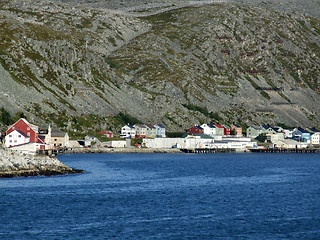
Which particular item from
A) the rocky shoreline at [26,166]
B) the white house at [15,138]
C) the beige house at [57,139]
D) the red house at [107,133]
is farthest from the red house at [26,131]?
the rocky shoreline at [26,166]

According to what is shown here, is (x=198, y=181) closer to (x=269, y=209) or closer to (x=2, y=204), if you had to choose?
(x=269, y=209)

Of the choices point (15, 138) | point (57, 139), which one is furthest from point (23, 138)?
point (57, 139)

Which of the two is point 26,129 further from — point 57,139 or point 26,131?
point 57,139

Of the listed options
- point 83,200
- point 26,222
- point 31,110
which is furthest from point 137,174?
point 31,110

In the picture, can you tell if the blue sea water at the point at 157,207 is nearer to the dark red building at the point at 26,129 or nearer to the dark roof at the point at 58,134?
the dark red building at the point at 26,129

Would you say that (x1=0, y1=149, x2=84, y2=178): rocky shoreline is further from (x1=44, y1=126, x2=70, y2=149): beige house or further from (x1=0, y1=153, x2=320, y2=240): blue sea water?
(x1=44, y1=126, x2=70, y2=149): beige house

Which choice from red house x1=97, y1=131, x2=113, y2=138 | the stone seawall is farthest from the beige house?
red house x1=97, y1=131, x2=113, y2=138
